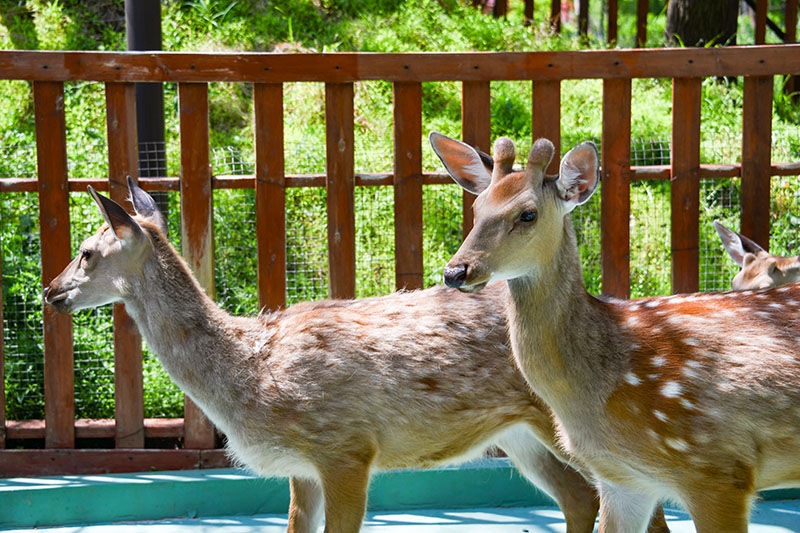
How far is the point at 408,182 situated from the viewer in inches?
247

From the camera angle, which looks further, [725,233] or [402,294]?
[725,233]

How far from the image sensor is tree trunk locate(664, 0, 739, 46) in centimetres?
1080

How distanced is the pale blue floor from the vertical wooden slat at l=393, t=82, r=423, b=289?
1.32 m

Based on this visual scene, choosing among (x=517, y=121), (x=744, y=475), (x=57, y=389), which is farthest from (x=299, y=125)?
(x=744, y=475)

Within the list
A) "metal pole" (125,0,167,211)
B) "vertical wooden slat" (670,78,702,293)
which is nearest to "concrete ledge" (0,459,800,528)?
"vertical wooden slat" (670,78,702,293)

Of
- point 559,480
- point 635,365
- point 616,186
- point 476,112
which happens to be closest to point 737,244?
point 616,186

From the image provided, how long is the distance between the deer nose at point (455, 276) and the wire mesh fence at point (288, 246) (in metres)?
3.20

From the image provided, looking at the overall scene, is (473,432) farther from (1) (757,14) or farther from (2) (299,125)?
(1) (757,14)

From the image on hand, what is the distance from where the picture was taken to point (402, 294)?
5434 millimetres

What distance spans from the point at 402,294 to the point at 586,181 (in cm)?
146

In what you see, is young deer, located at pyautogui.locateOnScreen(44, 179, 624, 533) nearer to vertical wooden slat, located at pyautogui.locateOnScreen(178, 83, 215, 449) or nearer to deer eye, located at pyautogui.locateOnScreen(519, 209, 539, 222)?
vertical wooden slat, located at pyautogui.locateOnScreen(178, 83, 215, 449)

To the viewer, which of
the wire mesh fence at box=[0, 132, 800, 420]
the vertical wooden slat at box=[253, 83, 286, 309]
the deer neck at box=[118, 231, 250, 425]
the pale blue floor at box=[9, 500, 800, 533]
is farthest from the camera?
the wire mesh fence at box=[0, 132, 800, 420]

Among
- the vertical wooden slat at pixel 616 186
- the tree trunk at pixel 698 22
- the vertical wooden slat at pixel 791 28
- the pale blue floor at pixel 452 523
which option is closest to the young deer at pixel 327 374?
the pale blue floor at pixel 452 523

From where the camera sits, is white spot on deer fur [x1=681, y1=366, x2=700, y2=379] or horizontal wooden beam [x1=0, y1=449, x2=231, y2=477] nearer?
white spot on deer fur [x1=681, y1=366, x2=700, y2=379]
